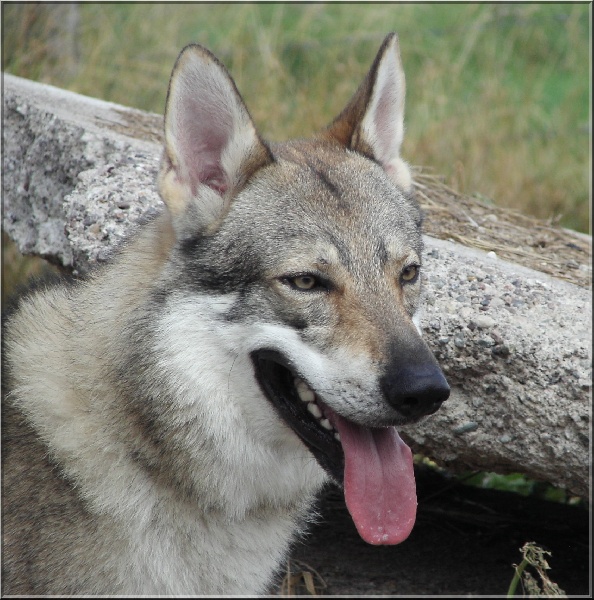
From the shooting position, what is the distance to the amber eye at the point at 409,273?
332cm

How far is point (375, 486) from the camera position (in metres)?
3.07

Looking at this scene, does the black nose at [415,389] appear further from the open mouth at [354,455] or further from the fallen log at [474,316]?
the fallen log at [474,316]

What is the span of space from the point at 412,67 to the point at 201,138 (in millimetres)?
7460

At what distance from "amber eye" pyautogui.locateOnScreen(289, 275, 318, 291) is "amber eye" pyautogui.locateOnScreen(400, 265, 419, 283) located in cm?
40

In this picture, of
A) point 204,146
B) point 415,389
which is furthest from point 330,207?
point 415,389

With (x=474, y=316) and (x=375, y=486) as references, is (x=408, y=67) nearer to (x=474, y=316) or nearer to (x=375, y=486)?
(x=474, y=316)

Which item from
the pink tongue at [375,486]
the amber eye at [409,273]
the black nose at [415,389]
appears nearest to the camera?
the black nose at [415,389]

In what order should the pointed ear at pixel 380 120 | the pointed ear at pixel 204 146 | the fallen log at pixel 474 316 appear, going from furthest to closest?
the fallen log at pixel 474 316
the pointed ear at pixel 380 120
the pointed ear at pixel 204 146

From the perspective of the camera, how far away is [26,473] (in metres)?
3.42

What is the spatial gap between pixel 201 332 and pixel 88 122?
8.88 feet

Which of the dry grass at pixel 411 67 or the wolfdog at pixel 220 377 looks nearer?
the wolfdog at pixel 220 377

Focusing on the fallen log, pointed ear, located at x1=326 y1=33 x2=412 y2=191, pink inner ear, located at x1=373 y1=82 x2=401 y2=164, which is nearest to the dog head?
pointed ear, located at x1=326 y1=33 x2=412 y2=191

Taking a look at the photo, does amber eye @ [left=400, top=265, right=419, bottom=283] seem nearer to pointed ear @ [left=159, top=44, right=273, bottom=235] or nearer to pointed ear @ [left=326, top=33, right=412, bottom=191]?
pointed ear @ [left=326, top=33, right=412, bottom=191]

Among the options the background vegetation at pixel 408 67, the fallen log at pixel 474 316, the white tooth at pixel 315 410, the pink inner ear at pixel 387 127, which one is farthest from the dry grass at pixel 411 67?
the white tooth at pixel 315 410
